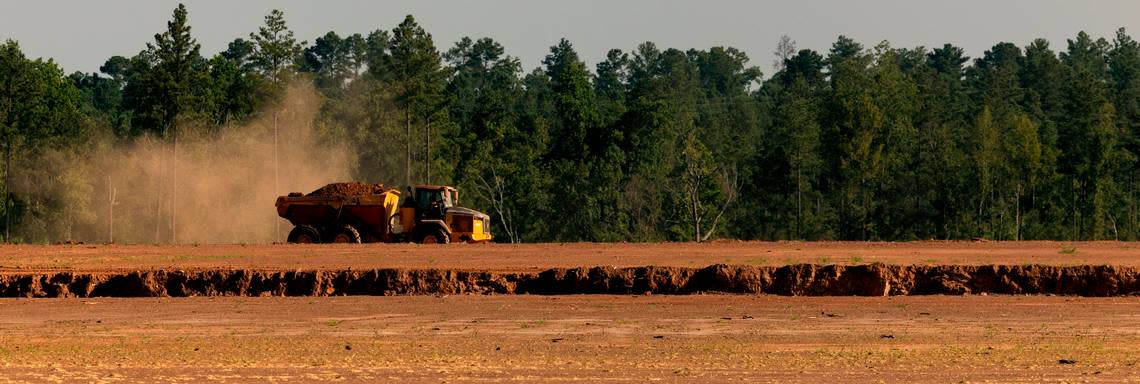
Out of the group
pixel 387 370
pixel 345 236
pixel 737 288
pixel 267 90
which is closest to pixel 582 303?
pixel 737 288

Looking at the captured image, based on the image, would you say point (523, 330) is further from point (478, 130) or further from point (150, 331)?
point (478, 130)

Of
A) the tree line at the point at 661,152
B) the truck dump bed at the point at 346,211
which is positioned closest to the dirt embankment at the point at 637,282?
the truck dump bed at the point at 346,211

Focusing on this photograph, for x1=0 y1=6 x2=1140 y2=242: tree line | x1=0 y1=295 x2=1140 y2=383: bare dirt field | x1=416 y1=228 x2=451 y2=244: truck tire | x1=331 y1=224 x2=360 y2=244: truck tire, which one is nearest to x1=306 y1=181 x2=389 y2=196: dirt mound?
x1=331 y1=224 x2=360 y2=244: truck tire

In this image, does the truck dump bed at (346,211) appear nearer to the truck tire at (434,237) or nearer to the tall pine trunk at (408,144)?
the truck tire at (434,237)

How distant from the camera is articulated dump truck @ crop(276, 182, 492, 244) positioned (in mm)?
48281

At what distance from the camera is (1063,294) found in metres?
33.7

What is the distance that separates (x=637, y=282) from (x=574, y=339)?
8.84 meters

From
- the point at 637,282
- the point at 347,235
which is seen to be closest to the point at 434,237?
the point at 347,235

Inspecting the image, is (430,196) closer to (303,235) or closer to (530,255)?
(303,235)

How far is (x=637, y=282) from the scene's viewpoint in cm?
3366

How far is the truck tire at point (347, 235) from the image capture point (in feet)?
157

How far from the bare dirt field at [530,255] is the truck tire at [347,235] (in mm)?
1414

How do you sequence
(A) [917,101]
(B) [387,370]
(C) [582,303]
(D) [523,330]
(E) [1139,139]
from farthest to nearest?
1. (A) [917,101]
2. (E) [1139,139]
3. (C) [582,303]
4. (D) [523,330]
5. (B) [387,370]

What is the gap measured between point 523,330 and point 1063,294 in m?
13.7
